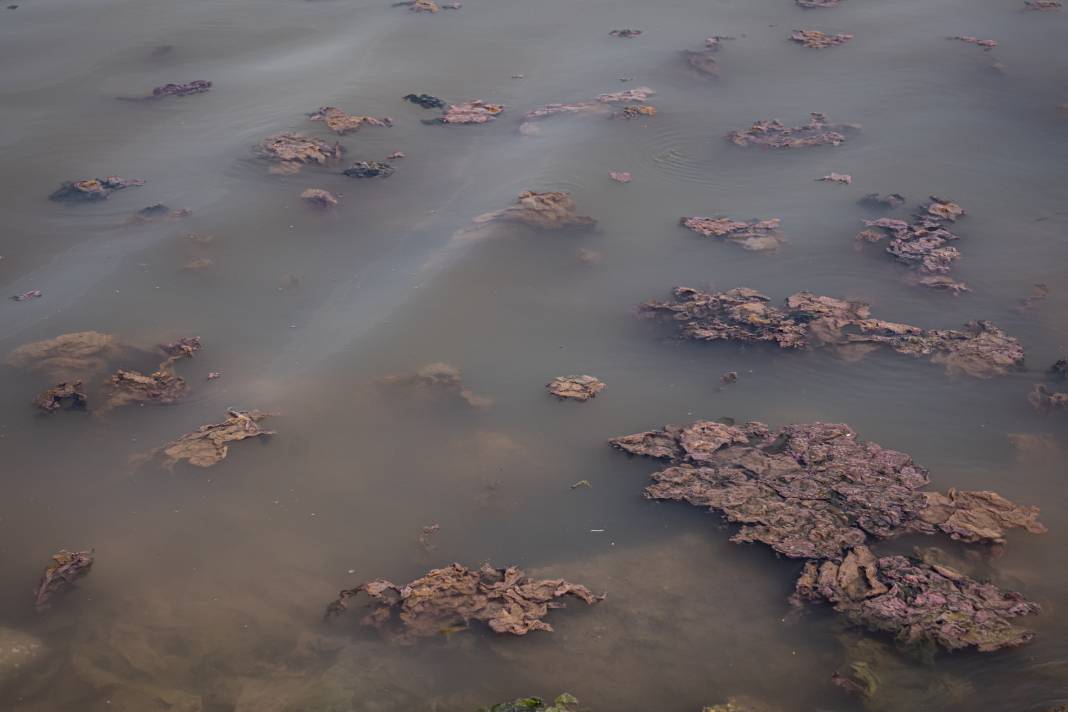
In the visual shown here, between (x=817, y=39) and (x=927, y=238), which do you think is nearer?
(x=927, y=238)

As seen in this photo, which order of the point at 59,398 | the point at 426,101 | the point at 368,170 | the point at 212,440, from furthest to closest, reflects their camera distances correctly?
the point at 426,101 < the point at 368,170 < the point at 59,398 < the point at 212,440

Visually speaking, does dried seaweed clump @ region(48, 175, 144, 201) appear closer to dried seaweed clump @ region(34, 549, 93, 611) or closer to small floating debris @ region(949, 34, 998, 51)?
dried seaweed clump @ region(34, 549, 93, 611)

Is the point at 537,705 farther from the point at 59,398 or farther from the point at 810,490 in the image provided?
the point at 59,398

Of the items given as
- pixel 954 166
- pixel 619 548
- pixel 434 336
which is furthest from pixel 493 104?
pixel 619 548

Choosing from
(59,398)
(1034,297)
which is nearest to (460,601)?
(59,398)

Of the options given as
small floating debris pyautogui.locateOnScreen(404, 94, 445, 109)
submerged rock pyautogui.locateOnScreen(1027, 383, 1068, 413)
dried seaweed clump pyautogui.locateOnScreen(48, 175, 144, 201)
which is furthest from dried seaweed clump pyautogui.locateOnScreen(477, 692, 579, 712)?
small floating debris pyautogui.locateOnScreen(404, 94, 445, 109)

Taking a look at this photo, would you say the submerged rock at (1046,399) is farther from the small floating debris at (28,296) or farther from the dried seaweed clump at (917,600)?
the small floating debris at (28,296)

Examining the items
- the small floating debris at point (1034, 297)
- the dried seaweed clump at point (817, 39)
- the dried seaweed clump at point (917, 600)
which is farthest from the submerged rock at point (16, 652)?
the dried seaweed clump at point (817, 39)
